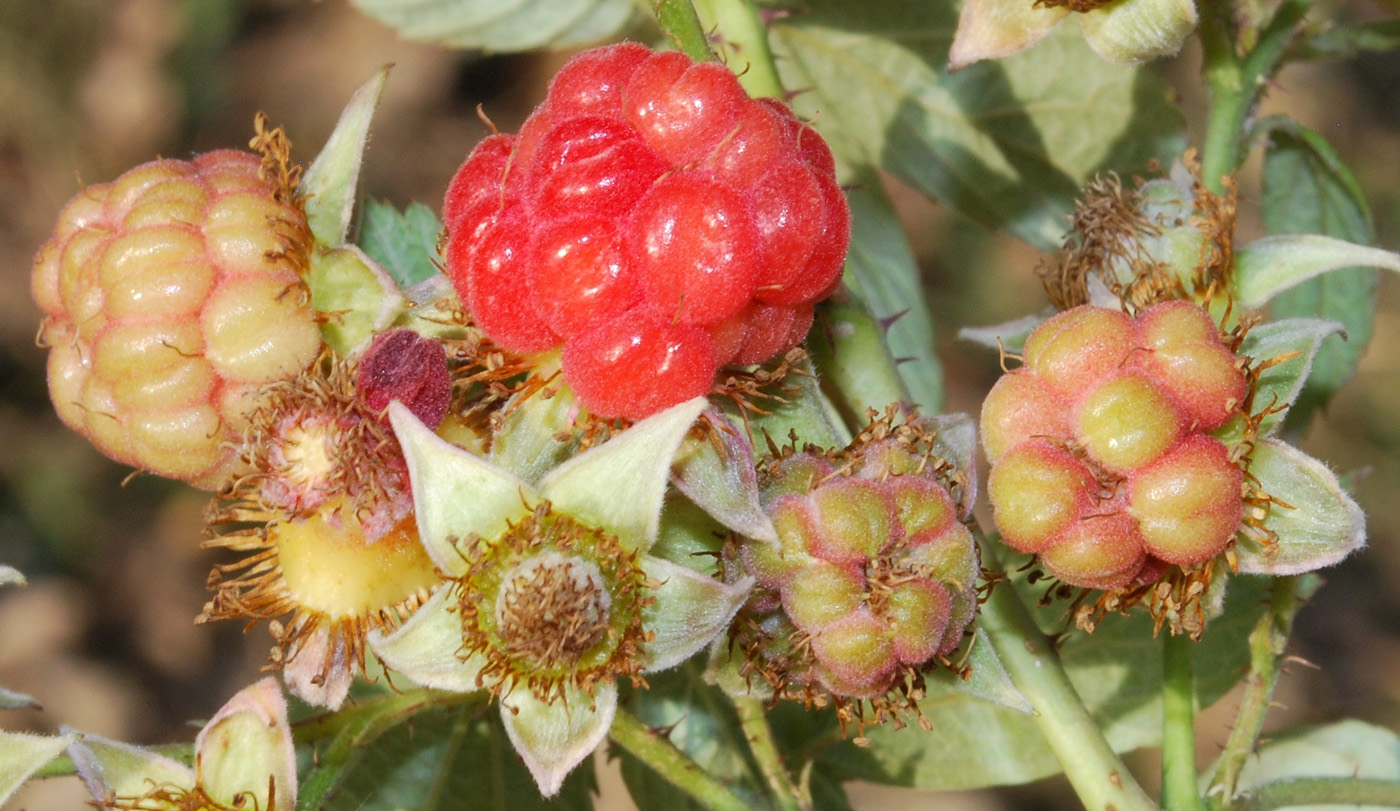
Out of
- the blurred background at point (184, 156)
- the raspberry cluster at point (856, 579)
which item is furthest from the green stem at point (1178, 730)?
the blurred background at point (184, 156)

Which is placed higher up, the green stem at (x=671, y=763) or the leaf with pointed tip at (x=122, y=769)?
the leaf with pointed tip at (x=122, y=769)

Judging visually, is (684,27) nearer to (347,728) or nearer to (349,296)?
(349,296)

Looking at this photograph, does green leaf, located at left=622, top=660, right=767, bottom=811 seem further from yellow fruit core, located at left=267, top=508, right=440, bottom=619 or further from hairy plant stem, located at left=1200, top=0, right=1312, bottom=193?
hairy plant stem, located at left=1200, top=0, right=1312, bottom=193

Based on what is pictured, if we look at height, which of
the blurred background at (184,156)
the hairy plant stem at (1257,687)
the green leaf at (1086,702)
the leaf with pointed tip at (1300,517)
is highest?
the leaf with pointed tip at (1300,517)

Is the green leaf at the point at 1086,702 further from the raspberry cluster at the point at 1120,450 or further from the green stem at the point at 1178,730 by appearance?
the raspberry cluster at the point at 1120,450

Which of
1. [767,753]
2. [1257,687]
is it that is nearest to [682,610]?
[767,753]

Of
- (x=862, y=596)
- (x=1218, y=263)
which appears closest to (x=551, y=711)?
(x=862, y=596)

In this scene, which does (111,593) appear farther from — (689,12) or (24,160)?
(689,12)
